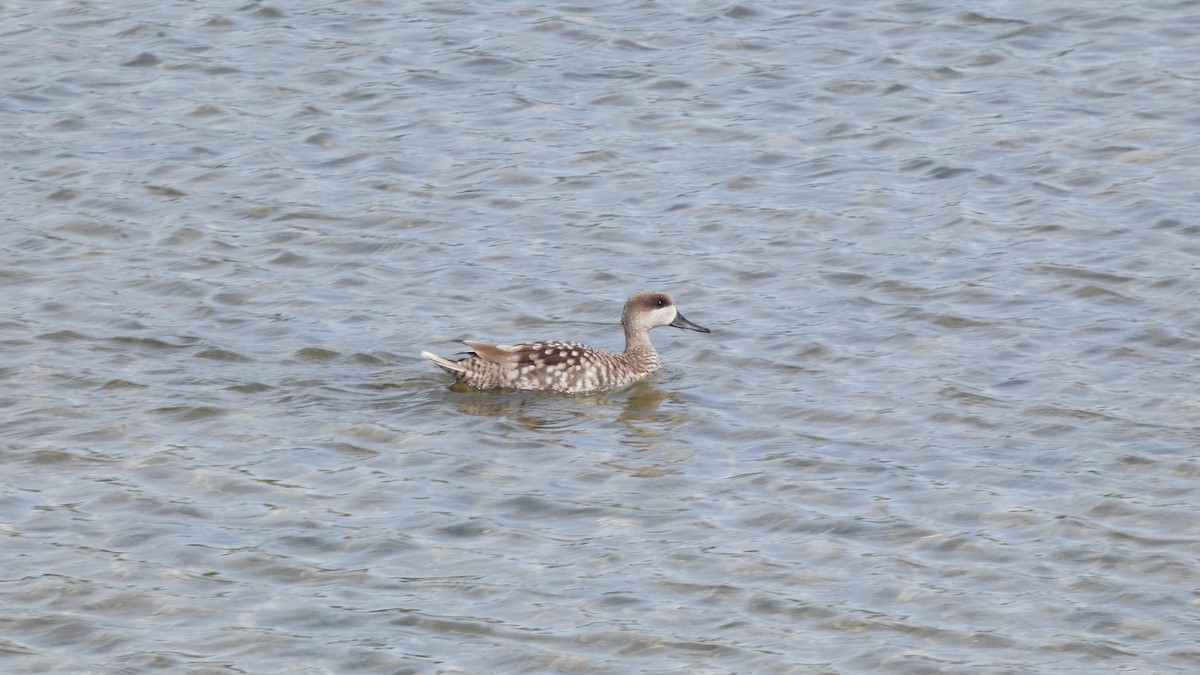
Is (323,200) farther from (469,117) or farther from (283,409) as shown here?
(283,409)

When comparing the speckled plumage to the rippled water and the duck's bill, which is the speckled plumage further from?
the rippled water

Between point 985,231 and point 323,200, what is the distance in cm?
515

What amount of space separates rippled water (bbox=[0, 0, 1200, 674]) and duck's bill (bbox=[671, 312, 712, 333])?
0.22 meters

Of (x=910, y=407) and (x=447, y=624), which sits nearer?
(x=447, y=624)

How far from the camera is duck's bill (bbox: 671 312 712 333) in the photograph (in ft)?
42.2

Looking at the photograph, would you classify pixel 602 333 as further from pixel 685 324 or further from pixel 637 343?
pixel 685 324

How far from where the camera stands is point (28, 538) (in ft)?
32.0

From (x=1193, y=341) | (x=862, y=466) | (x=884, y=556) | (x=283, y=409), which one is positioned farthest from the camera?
(x=1193, y=341)

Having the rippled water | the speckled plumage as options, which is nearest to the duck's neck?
the speckled plumage

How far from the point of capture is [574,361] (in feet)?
40.7

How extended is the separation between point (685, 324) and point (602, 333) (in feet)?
2.90

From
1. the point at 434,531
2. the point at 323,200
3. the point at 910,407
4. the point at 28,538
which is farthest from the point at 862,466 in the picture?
the point at 323,200

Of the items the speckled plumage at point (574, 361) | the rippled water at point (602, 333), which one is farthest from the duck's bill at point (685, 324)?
the rippled water at point (602, 333)

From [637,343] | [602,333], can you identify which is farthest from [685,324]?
[602,333]
